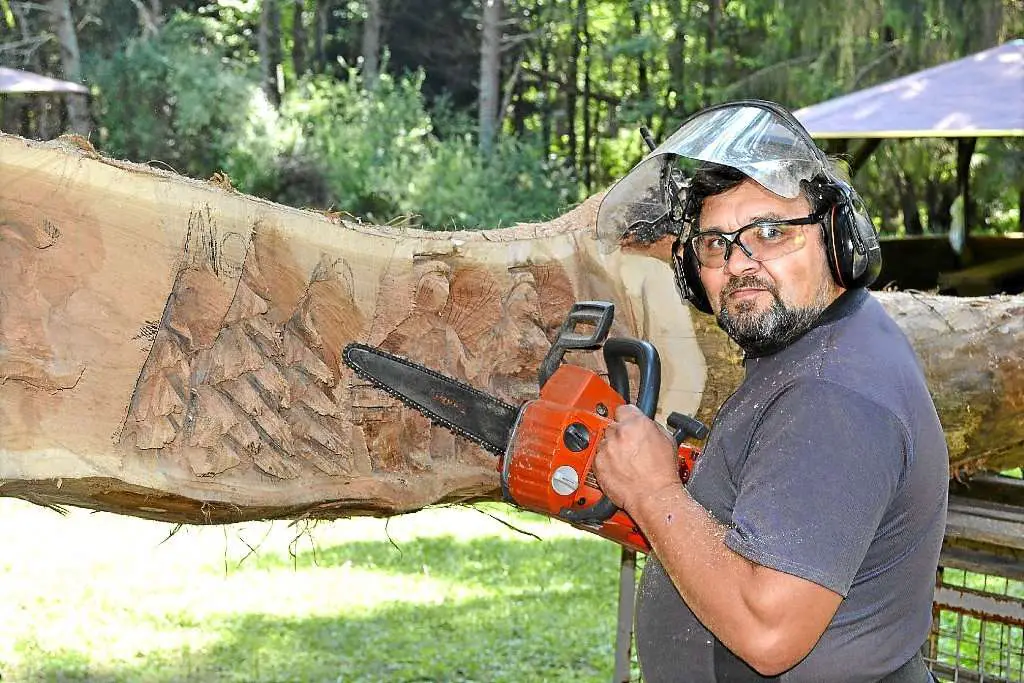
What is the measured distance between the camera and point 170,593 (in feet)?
17.8

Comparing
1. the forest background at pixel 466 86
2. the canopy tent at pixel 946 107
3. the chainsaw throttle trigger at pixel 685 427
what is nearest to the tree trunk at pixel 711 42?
the forest background at pixel 466 86

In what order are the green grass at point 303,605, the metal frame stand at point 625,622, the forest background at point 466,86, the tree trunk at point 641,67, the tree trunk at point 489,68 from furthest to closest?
the tree trunk at point 641,67
the tree trunk at point 489,68
the forest background at point 466,86
the green grass at point 303,605
the metal frame stand at point 625,622

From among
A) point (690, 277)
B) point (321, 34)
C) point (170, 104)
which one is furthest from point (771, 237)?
point (321, 34)

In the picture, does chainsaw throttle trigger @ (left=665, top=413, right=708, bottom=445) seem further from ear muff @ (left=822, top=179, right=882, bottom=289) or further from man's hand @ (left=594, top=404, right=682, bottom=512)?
ear muff @ (left=822, top=179, right=882, bottom=289)

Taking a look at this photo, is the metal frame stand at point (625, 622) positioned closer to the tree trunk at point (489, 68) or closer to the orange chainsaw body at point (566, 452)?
the orange chainsaw body at point (566, 452)

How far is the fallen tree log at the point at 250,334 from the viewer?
1.64 meters

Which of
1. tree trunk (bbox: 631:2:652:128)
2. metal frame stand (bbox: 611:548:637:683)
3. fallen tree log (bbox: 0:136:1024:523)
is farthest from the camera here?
tree trunk (bbox: 631:2:652:128)

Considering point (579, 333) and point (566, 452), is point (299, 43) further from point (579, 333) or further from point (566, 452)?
point (566, 452)

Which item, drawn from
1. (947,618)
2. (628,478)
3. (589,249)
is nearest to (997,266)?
(947,618)

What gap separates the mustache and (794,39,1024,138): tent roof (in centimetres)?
602

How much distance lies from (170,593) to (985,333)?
420 cm

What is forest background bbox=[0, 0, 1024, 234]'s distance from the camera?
1383 cm

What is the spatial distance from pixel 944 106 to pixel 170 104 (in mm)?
11451

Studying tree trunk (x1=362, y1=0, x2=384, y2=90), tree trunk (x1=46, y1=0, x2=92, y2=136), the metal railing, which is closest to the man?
the metal railing
